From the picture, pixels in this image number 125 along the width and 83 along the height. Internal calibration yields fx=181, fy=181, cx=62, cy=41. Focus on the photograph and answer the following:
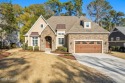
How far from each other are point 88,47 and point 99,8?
31.3 meters

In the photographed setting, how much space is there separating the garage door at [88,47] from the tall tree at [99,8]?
29.9m

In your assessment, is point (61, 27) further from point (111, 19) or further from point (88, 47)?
point (111, 19)

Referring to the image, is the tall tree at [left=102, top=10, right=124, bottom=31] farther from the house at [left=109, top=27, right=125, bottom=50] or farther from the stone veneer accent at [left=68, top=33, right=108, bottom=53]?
the stone veneer accent at [left=68, top=33, right=108, bottom=53]

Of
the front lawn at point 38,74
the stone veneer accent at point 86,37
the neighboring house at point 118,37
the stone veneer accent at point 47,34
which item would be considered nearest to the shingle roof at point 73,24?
the stone veneer accent at point 86,37

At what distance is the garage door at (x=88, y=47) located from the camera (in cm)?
3103

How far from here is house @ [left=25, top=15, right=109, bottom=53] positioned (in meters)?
31.1

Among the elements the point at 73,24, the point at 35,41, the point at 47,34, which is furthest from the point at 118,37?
the point at 35,41

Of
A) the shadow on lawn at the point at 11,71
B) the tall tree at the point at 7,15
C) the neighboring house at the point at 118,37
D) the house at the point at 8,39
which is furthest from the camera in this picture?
the neighboring house at the point at 118,37

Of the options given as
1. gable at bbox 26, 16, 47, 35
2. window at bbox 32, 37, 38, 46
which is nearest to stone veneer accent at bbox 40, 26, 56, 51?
window at bbox 32, 37, 38, 46

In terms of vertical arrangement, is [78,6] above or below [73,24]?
above

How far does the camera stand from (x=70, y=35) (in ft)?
101

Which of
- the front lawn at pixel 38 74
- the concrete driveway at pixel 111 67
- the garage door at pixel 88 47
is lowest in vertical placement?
the concrete driveway at pixel 111 67

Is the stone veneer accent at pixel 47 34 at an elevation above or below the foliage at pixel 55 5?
below

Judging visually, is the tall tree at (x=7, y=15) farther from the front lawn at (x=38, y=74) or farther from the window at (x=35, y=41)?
the front lawn at (x=38, y=74)
